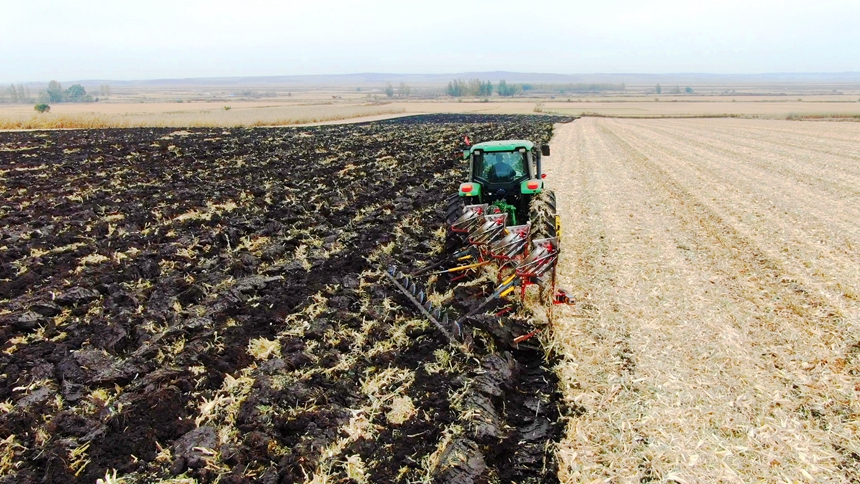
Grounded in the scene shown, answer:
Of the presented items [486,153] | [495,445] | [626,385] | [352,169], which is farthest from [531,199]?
[352,169]

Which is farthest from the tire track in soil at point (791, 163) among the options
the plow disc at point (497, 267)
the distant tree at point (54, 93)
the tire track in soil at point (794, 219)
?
the distant tree at point (54, 93)

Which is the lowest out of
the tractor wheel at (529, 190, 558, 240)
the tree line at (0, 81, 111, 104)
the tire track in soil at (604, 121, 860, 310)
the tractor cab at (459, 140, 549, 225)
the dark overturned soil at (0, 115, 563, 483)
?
the dark overturned soil at (0, 115, 563, 483)

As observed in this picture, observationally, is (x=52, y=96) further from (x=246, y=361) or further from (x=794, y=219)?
(x=794, y=219)

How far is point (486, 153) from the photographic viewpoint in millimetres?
9281

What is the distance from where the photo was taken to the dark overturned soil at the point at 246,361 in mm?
4191

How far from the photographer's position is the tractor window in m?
9.10

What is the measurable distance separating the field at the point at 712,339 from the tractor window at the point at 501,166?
171 cm

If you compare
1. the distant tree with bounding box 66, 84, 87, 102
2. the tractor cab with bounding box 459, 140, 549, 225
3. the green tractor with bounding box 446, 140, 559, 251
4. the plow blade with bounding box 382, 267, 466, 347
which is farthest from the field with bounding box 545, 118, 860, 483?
the distant tree with bounding box 66, 84, 87, 102

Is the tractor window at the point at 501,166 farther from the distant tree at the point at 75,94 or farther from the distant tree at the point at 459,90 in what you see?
the distant tree at the point at 75,94

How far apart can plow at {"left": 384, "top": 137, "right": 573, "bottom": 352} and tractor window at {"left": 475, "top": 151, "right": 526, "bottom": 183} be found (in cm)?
2

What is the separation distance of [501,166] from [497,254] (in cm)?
242

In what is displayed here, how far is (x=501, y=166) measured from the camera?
9.13 m

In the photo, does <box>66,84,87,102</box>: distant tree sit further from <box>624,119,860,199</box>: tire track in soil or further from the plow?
the plow

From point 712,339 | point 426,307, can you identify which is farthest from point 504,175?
point 712,339
